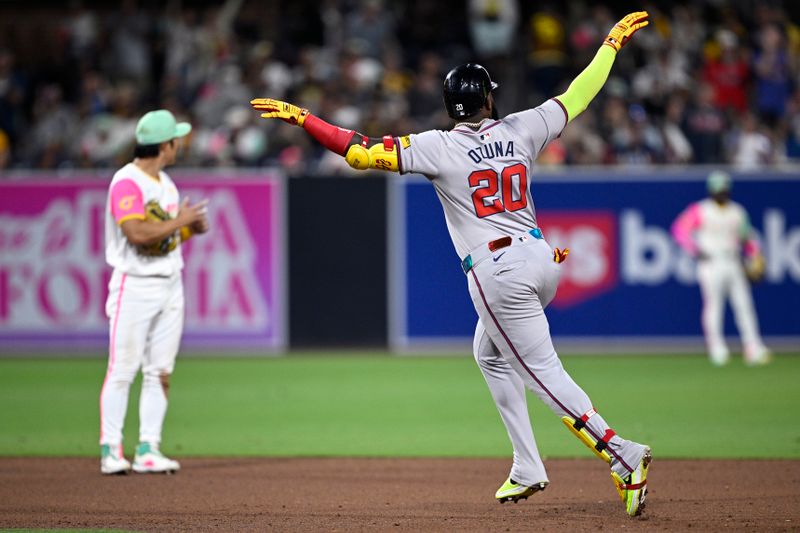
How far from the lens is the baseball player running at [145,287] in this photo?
28.3 ft

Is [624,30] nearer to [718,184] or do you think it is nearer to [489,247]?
[489,247]

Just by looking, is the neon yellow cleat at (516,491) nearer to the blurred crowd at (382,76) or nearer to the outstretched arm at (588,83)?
the outstretched arm at (588,83)

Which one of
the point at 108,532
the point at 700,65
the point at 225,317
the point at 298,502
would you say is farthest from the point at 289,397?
the point at 700,65

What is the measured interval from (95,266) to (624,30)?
37.8ft

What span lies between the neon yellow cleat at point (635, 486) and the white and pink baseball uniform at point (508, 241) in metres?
0.03

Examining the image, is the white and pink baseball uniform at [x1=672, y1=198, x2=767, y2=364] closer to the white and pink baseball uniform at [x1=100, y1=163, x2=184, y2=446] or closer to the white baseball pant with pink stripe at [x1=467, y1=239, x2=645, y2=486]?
the white and pink baseball uniform at [x1=100, y1=163, x2=184, y2=446]

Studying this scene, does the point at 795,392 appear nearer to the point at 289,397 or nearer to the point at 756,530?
the point at 289,397

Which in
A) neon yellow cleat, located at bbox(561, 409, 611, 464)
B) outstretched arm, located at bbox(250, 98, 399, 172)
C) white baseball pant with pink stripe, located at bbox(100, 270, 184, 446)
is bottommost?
neon yellow cleat, located at bbox(561, 409, 611, 464)

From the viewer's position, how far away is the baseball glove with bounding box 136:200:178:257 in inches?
344

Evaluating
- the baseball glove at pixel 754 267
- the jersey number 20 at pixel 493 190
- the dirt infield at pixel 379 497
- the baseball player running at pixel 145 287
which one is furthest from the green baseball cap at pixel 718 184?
the jersey number 20 at pixel 493 190

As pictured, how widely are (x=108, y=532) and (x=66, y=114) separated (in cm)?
1469

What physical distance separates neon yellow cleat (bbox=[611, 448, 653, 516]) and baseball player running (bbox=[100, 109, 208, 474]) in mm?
3403

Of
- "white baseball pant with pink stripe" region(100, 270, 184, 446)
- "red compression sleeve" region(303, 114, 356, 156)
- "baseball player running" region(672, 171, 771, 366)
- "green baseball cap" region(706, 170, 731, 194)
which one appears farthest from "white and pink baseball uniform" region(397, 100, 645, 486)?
"baseball player running" region(672, 171, 771, 366)

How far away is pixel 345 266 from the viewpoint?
1752 centimetres
